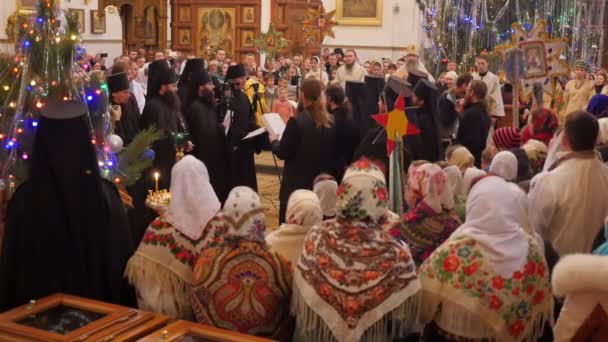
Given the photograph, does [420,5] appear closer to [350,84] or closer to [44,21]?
[350,84]

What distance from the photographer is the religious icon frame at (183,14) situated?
20.2 meters

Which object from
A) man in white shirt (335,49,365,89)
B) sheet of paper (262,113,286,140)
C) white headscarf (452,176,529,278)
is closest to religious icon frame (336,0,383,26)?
man in white shirt (335,49,365,89)

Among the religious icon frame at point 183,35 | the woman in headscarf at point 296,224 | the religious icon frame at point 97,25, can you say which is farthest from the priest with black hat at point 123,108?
the religious icon frame at point 97,25

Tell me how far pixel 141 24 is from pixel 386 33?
753 centimetres

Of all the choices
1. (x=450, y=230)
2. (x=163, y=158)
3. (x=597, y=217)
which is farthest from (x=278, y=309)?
(x=163, y=158)

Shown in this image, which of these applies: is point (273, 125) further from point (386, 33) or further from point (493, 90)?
point (386, 33)

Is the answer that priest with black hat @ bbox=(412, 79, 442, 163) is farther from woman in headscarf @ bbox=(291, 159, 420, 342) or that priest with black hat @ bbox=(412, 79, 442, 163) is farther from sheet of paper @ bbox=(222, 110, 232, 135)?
woman in headscarf @ bbox=(291, 159, 420, 342)

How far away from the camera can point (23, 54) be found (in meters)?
4.80

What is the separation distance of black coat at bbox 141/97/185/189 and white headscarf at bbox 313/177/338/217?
8.88ft

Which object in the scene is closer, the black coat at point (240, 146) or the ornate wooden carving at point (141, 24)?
the black coat at point (240, 146)

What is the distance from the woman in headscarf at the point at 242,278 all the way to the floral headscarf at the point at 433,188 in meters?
0.94

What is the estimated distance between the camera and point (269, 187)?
425 inches

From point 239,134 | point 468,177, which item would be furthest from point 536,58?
point 239,134

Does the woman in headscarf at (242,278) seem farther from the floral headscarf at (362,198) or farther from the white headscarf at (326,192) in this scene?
the white headscarf at (326,192)
